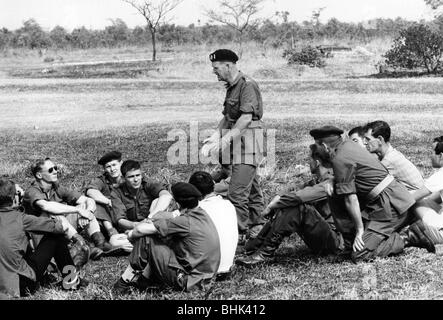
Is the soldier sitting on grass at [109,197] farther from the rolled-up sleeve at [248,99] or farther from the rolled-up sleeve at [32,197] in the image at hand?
the rolled-up sleeve at [248,99]

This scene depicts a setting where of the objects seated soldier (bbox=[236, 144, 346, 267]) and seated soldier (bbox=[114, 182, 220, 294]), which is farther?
seated soldier (bbox=[236, 144, 346, 267])

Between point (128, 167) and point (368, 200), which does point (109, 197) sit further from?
point (368, 200)

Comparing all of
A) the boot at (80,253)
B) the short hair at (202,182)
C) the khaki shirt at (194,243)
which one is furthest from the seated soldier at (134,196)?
the khaki shirt at (194,243)

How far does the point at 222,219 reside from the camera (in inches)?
211

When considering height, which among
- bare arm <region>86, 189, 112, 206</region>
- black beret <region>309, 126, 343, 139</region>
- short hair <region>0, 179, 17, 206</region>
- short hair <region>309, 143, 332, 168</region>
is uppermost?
black beret <region>309, 126, 343, 139</region>

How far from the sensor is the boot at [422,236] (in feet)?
19.9

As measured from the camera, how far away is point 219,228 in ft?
17.5

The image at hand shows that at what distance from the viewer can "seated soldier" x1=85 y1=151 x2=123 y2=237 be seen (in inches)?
285

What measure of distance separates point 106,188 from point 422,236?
333 cm

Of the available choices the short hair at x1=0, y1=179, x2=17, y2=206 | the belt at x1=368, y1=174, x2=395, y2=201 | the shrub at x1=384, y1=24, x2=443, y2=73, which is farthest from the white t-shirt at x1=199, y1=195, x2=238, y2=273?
the shrub at x1=384, y1=24, x2=443, y2=73

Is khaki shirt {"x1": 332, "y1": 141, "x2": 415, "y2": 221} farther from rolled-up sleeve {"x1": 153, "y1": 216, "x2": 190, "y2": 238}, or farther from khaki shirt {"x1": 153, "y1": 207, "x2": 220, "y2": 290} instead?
rolled-up sleeve {"x1": 153, "y1": 216, "x2": 190, "y2": 238}

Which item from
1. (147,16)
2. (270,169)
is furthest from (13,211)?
(147,16)

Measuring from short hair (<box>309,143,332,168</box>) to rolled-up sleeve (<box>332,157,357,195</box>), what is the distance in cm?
31
